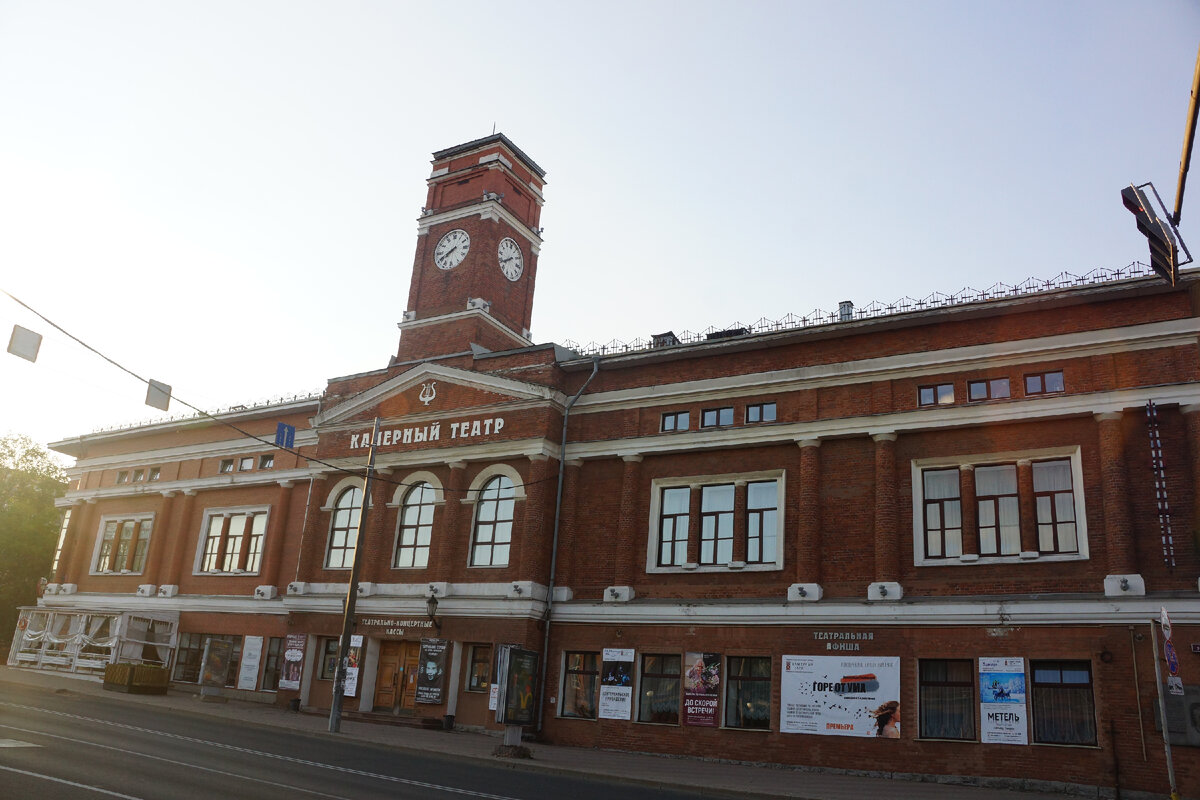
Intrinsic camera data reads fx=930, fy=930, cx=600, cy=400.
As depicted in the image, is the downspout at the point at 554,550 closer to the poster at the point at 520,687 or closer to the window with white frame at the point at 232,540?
the poster at the point at 520,687

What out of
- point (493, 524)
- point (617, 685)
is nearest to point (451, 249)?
point (493, 524)

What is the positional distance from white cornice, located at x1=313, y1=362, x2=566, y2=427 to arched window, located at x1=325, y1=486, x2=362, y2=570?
2.97 meters

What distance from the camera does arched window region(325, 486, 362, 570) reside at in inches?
1305

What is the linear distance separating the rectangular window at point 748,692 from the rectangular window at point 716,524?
2829mm

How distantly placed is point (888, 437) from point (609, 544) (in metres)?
8.93

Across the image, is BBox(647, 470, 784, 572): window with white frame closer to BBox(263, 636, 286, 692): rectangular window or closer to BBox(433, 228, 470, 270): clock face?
BBox(433, 228, 470, 270): clock face

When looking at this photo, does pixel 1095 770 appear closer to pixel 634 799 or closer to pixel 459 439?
pixel 634 799

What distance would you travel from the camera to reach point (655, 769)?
21.5 meters

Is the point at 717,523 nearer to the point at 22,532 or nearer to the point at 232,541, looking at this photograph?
the point at 232,541

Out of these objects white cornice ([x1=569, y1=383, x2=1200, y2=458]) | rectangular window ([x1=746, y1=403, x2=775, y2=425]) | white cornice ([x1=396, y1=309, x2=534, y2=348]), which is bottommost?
white cornice ([x1=569, y1=383, x2=1200, y2=458])

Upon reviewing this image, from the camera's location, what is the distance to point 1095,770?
19.5m

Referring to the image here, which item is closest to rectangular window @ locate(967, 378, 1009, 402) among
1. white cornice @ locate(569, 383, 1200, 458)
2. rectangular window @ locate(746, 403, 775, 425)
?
white cornice @ locate(569, 383, 1200, 458)

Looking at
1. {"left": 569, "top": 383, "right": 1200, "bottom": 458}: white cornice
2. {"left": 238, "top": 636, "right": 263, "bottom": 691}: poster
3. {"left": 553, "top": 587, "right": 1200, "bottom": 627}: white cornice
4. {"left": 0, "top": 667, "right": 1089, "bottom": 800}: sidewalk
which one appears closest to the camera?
{"left": 0, "top": 667, "right": 1089, "bottom": 800}: sidewalk

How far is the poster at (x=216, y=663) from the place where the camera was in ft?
120
